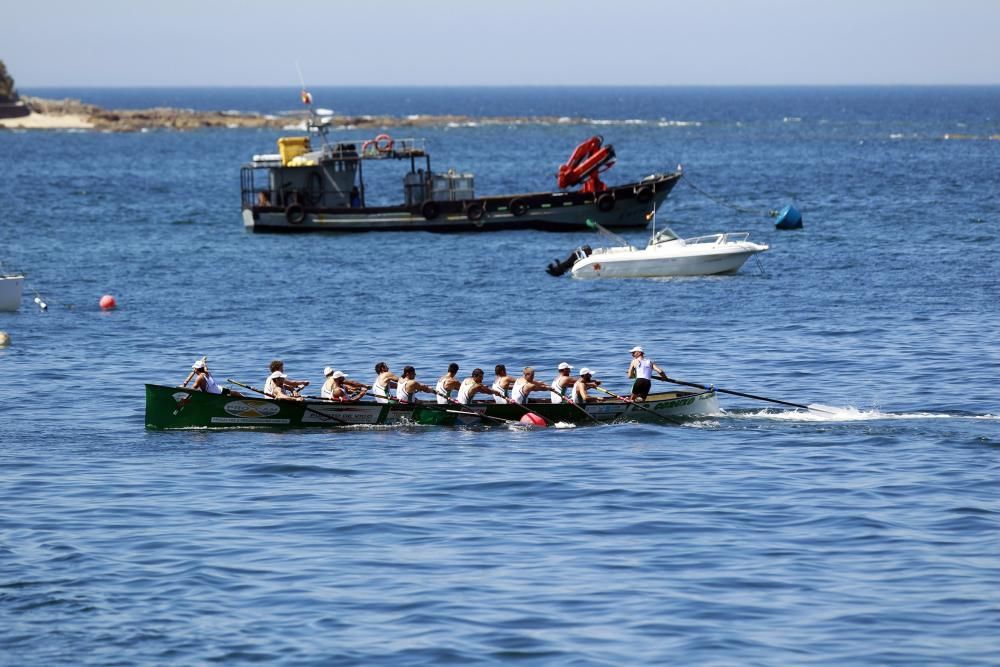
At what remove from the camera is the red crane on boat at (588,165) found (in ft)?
221

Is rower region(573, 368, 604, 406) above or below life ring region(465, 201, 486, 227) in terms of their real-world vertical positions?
below

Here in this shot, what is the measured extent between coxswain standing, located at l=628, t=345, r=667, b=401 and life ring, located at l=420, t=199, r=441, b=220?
117 ft

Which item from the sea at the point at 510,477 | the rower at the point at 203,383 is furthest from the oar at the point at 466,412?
the rower at the point at 203,383

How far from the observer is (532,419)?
32.5m

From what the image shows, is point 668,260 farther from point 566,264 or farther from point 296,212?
point 296,212

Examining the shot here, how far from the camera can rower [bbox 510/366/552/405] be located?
32.1 m

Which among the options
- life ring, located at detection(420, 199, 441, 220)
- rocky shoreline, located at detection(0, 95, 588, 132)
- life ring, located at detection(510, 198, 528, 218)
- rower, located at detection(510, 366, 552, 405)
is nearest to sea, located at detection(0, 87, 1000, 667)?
rower, located at detection(510, 366, 552, 405)

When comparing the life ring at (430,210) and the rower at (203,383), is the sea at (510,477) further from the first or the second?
the life ring at (430,210)

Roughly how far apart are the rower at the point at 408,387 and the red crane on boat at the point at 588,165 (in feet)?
118

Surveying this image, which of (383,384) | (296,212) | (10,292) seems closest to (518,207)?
(296,212)

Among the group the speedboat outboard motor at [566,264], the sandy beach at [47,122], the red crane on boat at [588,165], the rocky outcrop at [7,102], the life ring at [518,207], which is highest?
the rocky outcrop at [7,102]

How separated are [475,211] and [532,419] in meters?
36.8

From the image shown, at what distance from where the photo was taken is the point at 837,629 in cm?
2023

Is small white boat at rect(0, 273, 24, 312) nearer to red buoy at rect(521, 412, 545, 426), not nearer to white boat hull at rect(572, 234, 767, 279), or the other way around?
white boat hull at rect(572, 234, 767, 279)
